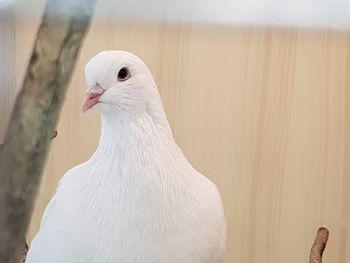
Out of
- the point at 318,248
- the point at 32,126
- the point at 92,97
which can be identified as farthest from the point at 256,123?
the point at 32,126

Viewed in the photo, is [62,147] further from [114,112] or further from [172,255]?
[172,255]

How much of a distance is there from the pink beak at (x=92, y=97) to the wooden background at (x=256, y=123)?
7 cm

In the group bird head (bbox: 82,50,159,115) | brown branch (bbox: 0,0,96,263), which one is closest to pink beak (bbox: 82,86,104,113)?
bird head (bbox: 82,50,159,115)

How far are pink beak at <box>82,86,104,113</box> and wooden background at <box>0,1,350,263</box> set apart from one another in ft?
0.22

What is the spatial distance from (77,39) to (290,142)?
542mm

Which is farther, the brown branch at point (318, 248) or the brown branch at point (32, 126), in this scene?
the brown branch at point (318, 248)

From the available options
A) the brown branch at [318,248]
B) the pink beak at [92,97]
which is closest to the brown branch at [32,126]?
the pink beak at [92,97]

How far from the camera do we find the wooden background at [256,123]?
822mm

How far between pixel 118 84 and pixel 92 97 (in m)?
0.05

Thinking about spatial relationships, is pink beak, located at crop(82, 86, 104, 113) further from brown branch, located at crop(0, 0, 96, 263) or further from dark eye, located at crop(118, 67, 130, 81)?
brown branch, located at crop(0, 0, 96, 263)

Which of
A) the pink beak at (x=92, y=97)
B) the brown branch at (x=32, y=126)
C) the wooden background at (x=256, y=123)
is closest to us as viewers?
the brown branch at (x=32, y=126)

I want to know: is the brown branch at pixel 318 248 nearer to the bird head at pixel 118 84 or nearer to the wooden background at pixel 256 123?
the wooden background at pixel 256 123

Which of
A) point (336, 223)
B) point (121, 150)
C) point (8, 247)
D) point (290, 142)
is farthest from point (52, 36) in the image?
point (336, 223)

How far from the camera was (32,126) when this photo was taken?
0.48 meters
